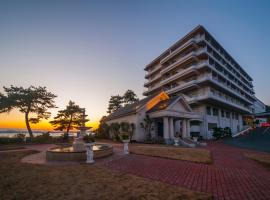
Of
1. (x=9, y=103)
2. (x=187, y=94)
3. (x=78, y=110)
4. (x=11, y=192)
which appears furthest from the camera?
(x=187, y=94)

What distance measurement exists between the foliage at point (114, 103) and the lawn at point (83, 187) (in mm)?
48114

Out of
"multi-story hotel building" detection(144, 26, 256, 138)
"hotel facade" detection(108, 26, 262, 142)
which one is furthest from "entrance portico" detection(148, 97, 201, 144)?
"multi-story hotel building" detection(144, 26, 256, 138)

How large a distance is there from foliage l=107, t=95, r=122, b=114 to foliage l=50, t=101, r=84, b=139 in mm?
19834

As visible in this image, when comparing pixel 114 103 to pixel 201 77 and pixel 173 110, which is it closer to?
pixel 201 77

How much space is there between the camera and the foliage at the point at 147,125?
1009 inches

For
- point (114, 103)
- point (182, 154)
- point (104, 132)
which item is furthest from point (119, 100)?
point (182, 154)

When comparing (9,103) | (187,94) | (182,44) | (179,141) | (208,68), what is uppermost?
(182,44)

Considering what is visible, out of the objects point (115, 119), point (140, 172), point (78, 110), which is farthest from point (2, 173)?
point (78, 110)

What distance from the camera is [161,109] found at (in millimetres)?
24094

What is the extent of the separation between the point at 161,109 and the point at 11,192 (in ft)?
67.1

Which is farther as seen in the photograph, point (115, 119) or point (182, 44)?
point (182, 44)

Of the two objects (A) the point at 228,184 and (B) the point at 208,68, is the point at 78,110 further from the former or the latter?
(A) the point at 228,184

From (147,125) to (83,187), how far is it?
20.4 metres

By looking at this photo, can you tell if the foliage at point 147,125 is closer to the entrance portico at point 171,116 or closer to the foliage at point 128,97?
the entrance portico at point 171,116
